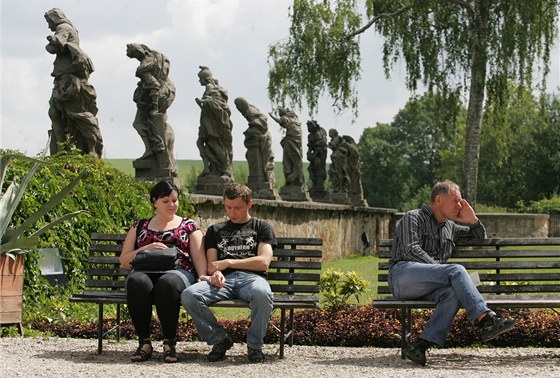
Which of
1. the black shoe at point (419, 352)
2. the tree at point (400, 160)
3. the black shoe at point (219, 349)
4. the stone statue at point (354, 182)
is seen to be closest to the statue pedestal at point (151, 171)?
the black shoe at point (219, 349)

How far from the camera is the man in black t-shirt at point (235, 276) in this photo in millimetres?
7777

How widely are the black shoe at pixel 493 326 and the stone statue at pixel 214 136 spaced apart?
13.6 metres

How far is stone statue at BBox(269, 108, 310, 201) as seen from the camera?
30.0 m

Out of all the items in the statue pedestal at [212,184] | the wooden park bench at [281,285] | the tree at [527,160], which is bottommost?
the wooden park bench at [281,285]

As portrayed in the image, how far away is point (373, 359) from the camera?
8.16 m

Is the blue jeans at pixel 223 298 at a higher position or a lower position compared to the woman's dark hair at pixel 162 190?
lower

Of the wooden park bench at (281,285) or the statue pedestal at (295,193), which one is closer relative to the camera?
the wooden park bench at (281,285)

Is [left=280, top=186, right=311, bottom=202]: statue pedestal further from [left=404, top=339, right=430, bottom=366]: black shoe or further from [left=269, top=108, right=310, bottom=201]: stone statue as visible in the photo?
[left=404, top=339, right=430, bottom=366]: black shoe

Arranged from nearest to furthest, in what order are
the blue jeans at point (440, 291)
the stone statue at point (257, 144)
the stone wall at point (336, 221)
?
the blue jeans at point (440, 291), the stone wall at point (336, 221), the stone statue at point (257, 144)

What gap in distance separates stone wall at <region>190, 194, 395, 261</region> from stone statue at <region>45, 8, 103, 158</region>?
2.39m

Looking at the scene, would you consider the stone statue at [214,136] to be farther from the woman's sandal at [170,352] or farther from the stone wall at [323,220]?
the woman's sandal at [170,352]

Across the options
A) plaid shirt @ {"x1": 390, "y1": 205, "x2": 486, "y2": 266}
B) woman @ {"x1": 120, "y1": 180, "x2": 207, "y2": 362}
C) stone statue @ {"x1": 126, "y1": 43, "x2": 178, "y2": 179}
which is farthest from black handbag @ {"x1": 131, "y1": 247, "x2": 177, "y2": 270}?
stone statue @ {"x1": 126, "y1": 43, "x2": 178, "y2": 179}

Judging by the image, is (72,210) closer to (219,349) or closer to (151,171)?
(219,349)

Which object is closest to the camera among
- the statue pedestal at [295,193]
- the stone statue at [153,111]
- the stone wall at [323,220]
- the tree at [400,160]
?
the stone statue at [153,111]
